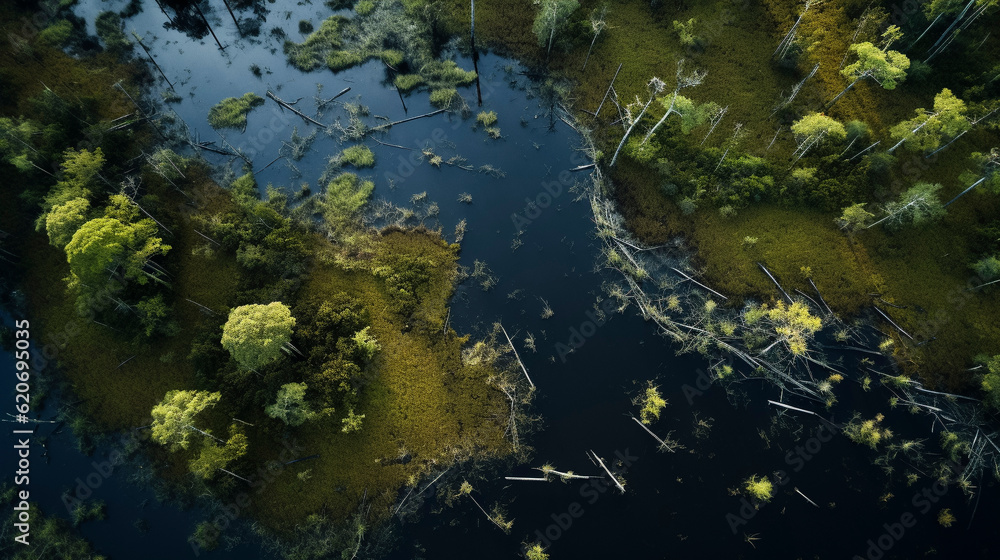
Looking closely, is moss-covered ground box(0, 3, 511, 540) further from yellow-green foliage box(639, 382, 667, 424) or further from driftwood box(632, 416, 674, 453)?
yellow-green foliage box(639, 382, 667, 424)

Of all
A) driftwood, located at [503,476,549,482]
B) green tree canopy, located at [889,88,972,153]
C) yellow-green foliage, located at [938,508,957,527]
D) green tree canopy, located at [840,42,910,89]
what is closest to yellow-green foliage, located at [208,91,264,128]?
driftwood, located at [503,476,549,482]

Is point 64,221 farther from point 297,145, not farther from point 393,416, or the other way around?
point 393,416

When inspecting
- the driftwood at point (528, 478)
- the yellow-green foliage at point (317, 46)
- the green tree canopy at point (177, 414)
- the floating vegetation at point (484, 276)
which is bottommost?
the green tree canopy at point (177, 414)

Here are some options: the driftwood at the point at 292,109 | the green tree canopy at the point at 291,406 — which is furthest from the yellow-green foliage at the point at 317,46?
the green tree canopy at the point at 291,406

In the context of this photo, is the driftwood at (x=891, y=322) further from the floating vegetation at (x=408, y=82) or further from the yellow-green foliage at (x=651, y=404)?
the floating vegetation at (x=408, y=82)

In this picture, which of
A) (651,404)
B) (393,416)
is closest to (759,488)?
(651,404)

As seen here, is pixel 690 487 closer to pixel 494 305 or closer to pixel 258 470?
pixel 494 305
